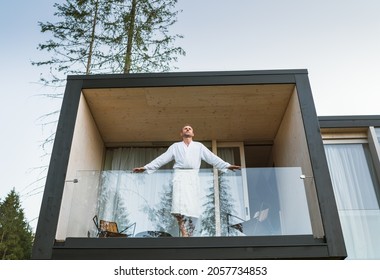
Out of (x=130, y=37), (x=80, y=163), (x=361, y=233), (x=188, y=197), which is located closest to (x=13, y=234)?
(x=130, y=37)

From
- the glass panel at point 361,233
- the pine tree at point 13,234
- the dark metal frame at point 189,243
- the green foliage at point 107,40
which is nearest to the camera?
the dark metal frame at point 189,243

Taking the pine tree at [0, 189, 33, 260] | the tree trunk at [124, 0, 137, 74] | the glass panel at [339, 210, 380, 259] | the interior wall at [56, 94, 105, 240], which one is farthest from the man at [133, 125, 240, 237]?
the pine tree at [0, 189, 33, 260]

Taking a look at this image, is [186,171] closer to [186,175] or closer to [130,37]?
[186,175]

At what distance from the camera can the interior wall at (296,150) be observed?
5824 mm

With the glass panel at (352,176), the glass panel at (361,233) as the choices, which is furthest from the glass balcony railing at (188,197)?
the glass panel at (352,176)

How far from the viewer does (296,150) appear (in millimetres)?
7016

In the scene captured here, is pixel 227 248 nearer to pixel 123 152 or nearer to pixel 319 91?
pixel 123 152

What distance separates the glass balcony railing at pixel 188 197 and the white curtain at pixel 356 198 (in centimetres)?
202

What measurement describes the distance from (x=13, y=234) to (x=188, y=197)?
2268 centimetres

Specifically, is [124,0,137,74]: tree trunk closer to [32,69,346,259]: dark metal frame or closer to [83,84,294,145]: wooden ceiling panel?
[83,84,294,145]: wooden ceiling panel

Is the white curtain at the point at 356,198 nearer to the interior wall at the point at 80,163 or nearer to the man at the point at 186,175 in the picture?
the man at the point at 186,175

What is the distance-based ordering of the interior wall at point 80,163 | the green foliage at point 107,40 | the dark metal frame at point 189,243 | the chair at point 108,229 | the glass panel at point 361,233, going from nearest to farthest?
the dark metal frame at point 189,243, the chair at point 108,229, the interior wall at point 80,163, the glass panel at point 361,233, the green foliage at point 107,40

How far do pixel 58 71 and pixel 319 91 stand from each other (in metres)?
9.07

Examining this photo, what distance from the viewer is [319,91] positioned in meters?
14.7
